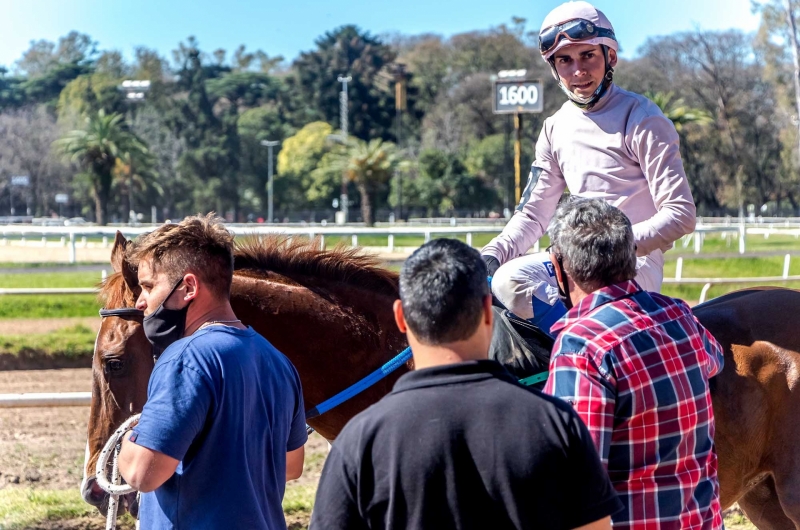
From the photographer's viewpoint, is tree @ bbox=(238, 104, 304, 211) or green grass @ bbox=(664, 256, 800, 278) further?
tree @ bbox=(238, 104, 304, 211)

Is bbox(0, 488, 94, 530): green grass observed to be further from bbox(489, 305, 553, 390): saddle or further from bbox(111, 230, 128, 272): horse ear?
bbox(489, 305, 553, 390): saddle

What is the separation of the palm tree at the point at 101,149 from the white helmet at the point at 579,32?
2009 inches

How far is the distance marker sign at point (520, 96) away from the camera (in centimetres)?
1802

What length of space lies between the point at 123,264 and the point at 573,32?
1783mm

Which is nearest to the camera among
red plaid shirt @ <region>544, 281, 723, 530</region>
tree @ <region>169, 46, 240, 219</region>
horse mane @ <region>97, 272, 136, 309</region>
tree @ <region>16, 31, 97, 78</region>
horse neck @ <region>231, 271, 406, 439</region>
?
red plaid shirt @ <region>544, 281, 723, 530</region>

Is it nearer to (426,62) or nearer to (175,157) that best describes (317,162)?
(175,157)

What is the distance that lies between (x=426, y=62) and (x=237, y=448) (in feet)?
292

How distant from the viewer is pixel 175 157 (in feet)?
250

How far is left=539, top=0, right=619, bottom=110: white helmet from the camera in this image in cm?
311

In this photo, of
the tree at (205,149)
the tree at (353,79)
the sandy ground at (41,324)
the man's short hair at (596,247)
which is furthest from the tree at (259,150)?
the man's short hair at (596,247)

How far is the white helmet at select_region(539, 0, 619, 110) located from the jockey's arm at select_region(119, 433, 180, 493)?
193cm

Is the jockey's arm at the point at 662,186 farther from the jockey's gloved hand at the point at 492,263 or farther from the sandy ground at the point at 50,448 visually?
the sandy ground at the point at 50,448

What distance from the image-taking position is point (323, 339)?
328 centimetres

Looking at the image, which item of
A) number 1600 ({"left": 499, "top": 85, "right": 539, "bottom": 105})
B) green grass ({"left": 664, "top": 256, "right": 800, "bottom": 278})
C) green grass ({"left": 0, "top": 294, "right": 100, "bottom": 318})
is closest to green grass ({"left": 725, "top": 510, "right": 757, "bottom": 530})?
green grass ({"left": 0, "top": 294, "right": 100, "bottom": 318})
